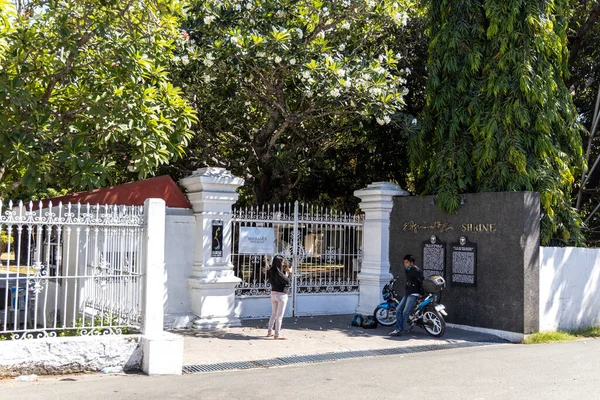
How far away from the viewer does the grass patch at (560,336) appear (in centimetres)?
1158

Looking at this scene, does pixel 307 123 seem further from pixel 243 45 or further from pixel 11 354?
pixel 11 354

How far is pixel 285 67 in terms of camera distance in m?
12.7

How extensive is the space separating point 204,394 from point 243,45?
6957 millimetres

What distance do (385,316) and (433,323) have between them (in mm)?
1297

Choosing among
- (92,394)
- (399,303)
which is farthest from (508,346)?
(92,394)

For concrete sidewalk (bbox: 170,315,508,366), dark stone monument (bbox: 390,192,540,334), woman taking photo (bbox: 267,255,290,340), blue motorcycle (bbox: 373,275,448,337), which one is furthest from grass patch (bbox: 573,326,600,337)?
woman taking photo (bbox: 267,255,290,340)

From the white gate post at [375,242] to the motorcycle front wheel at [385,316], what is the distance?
864 mm

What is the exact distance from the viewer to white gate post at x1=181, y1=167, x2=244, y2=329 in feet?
38.4

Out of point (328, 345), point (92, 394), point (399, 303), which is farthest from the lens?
point (399, 303)

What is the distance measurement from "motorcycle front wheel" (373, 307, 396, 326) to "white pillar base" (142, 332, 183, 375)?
200 inches

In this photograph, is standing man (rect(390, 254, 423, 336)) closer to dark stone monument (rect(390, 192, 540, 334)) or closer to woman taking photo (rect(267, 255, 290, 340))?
dark stone monument (rect(390, 192, 540, 334))

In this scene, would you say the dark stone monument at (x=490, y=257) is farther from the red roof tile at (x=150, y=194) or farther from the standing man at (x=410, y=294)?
the red roof tile at (x=150, y=194)

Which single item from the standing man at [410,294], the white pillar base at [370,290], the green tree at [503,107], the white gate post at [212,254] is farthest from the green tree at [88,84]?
the green tree at [503,107]

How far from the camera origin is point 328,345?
1063 cm
